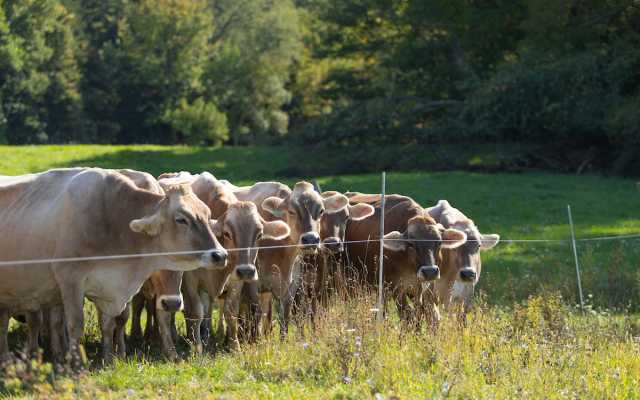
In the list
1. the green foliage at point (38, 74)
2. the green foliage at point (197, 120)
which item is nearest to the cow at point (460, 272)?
the green foliage at point (38, 74)

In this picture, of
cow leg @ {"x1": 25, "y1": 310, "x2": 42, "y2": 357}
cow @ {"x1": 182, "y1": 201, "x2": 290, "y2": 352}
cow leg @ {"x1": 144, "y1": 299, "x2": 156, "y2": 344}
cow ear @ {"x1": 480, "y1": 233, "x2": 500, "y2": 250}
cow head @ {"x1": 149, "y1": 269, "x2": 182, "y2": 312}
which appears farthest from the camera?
cow ear @ {"x1": 480, "y1": 233, "x2": 500, "y2": 250}

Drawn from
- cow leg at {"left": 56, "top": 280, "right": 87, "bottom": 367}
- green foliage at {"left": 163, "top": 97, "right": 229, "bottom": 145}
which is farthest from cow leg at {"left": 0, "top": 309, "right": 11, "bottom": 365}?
green foliage at {"left": 163, "top": 97, "right": 229, "bottom": 145}

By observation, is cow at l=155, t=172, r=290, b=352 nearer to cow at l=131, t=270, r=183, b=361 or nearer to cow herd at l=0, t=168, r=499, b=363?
cow herd at l=0, t=168, r=499, b=363

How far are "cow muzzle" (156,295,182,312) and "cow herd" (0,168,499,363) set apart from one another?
0.08 ft

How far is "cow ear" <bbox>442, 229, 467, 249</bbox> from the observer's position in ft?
40.0

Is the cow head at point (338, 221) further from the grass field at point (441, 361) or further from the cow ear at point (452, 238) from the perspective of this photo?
the grass field at point (441, 361)

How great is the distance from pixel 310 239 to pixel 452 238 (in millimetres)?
1792

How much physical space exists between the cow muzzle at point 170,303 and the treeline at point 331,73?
882 inches

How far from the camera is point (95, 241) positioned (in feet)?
34.3

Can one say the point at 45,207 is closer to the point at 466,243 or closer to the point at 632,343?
the point at 466,243

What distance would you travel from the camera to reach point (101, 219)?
34.6 ft

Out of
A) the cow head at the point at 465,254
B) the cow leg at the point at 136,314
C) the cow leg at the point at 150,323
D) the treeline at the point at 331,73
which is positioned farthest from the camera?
the treeline at the point at 331,73

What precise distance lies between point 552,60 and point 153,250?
25201 millimetres

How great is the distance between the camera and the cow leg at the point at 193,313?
11734 millimetres
